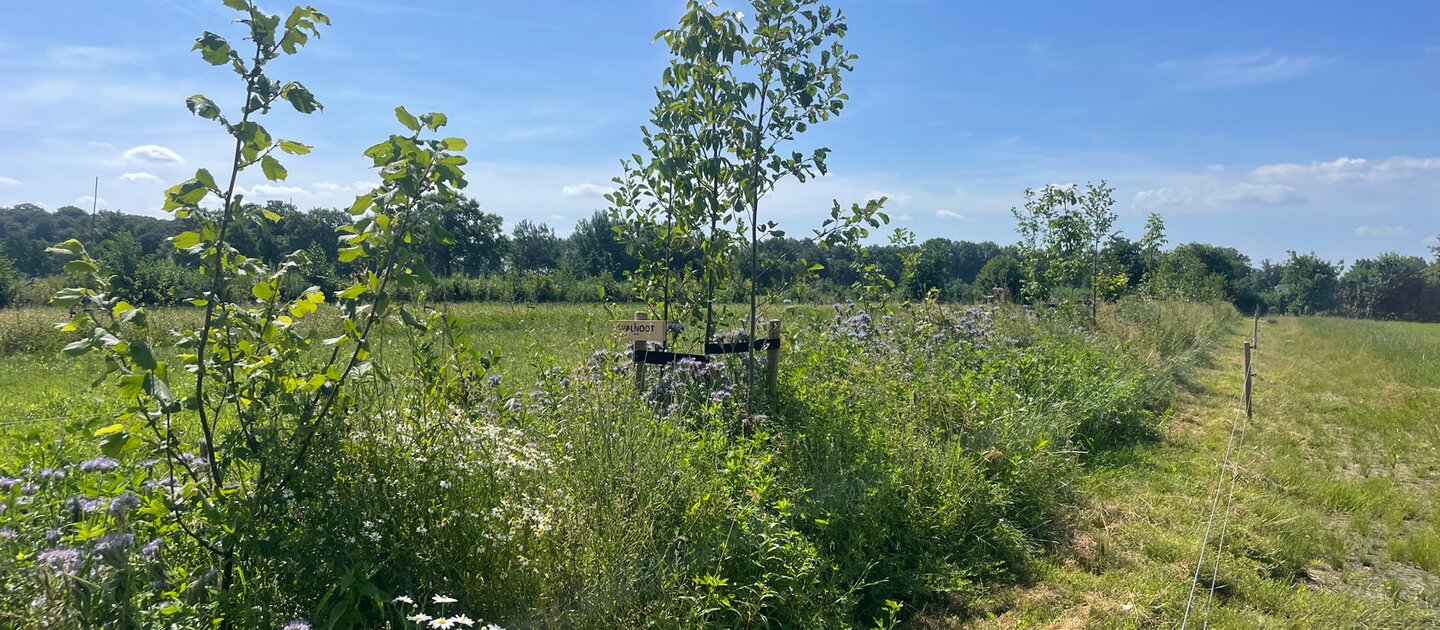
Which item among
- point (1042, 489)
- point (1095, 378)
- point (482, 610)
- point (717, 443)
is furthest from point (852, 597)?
point (1095, 378)

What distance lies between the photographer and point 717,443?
3.64m

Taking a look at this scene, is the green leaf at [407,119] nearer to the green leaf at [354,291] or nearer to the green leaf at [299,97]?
the green leaf at [299,97]

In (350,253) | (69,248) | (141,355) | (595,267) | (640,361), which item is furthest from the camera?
(595,267)

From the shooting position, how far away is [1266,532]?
4500mm

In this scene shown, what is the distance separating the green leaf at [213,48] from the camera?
222cm

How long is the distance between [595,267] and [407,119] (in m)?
42.4

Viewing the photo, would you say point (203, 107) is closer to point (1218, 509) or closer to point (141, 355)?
point (141, 355)

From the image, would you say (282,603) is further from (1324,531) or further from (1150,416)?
(1150,416)

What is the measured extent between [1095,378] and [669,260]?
15.2 feet

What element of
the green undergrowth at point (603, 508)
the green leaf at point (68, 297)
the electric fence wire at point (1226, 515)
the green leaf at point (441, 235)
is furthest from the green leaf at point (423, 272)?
the electric fence wire at point (1226, 515)

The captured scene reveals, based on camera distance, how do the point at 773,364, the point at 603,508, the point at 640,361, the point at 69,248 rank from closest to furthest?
the point at 69,248
the point at 603,508
the point at 640,361
the point at 773,364

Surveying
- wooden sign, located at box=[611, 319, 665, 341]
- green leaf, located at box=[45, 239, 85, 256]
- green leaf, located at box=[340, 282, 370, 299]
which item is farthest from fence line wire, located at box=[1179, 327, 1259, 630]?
green leaf, located at box=[45, 239, 85, 256]

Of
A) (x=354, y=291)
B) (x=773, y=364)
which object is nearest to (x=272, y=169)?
(x=354, y=291)

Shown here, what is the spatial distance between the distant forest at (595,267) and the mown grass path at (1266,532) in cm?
250
